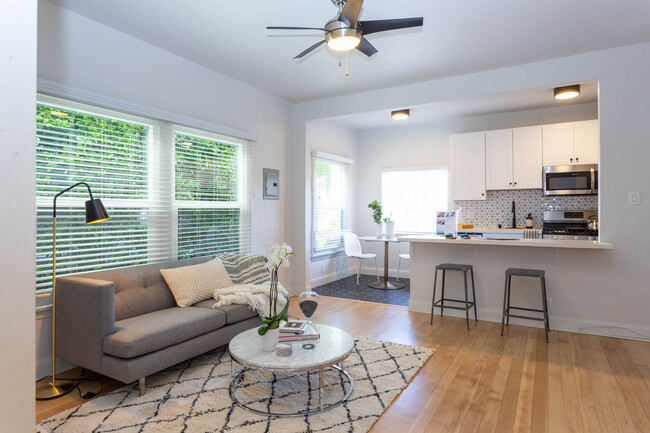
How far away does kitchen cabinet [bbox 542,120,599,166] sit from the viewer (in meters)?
5.13

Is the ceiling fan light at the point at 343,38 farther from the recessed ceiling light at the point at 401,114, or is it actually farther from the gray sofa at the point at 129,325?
the recessed ceiling light at the point at 401,114

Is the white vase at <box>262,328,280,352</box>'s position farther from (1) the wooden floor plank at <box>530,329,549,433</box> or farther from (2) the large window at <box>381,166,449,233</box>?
(2) the large window at <box>381,166,449,233</box>

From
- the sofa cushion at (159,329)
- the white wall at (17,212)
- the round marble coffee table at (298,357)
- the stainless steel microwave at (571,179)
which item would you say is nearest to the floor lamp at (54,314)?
the sofa cushion at (159,329)

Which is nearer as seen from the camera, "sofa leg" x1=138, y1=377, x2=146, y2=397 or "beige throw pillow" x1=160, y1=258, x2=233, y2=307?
"sofa leg" x1=138, y1=377, x2=146, y2=397

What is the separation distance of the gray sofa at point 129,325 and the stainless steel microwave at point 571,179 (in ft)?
15.3

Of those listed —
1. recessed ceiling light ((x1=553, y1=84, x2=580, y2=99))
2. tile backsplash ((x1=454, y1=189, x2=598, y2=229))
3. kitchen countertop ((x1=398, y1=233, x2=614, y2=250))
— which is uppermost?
recessed ceiling light ((x1=553, y1=84, x2=580, y2=99))

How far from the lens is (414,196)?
270 inches

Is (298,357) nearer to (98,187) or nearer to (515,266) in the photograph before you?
(98,187)

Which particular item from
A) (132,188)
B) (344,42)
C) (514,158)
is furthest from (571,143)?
(132,188)

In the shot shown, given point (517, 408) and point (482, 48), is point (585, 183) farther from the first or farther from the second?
point (517, 408)

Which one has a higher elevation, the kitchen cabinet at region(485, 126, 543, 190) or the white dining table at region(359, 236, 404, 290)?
the kitchen cabinet at region(485, 126, 543, 190)

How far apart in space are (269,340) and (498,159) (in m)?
4.82

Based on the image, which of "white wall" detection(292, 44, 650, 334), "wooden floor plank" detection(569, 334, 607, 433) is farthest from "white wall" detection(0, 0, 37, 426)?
"white wall" detection(292, 44, 650, 334)

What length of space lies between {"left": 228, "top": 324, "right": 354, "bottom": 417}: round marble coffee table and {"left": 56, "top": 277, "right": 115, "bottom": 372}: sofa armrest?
87 cm
